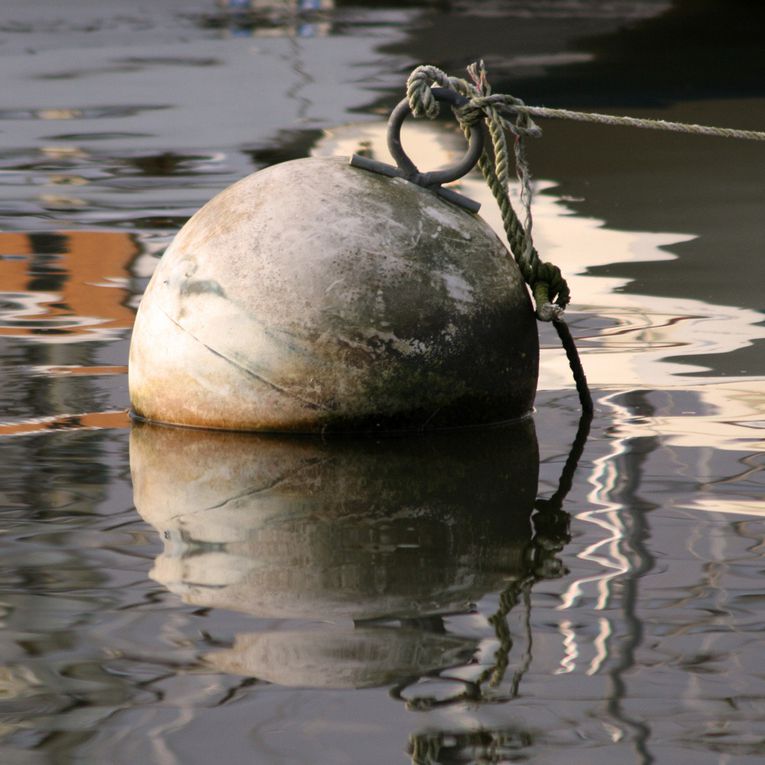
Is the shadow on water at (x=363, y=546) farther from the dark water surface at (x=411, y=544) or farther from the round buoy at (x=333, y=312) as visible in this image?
the round buoy at (x=333, y=312)

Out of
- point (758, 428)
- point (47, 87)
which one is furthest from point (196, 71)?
point (758, 428)

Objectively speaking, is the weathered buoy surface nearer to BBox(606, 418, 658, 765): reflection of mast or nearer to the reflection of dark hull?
the reflection of dark hull

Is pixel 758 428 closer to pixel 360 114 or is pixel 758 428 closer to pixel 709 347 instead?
pixel 709 347

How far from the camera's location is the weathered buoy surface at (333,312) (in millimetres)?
5379

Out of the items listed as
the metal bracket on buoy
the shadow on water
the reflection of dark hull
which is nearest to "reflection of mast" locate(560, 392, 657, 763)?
the shadow on water

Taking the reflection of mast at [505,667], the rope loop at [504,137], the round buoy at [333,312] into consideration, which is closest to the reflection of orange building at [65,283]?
the round buoy at [333,312]

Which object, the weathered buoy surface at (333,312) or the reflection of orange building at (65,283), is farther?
the reflection of orange building at (65,283)

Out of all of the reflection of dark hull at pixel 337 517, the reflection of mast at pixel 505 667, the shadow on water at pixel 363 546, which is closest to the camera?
the reflection of mast at pixel 505 667

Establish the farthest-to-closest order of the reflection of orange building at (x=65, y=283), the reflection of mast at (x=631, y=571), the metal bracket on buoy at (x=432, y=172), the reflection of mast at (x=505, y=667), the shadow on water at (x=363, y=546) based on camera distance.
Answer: the reflection of orange building at (x=65, y=283)
the metal bracket on buoy at (x=432, y=172)
the shadow on water at (x=363, y=546)
the reflection of mast at (x=631, y=571)
the reflection of mast at (x=505, y=667)

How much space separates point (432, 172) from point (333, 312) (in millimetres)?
710

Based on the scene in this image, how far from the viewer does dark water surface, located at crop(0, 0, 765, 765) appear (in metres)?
3.27

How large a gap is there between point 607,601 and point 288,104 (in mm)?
11821

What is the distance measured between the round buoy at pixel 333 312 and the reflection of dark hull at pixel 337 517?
12 cm

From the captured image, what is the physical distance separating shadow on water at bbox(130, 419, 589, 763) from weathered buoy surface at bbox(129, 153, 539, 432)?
0.40 ft
